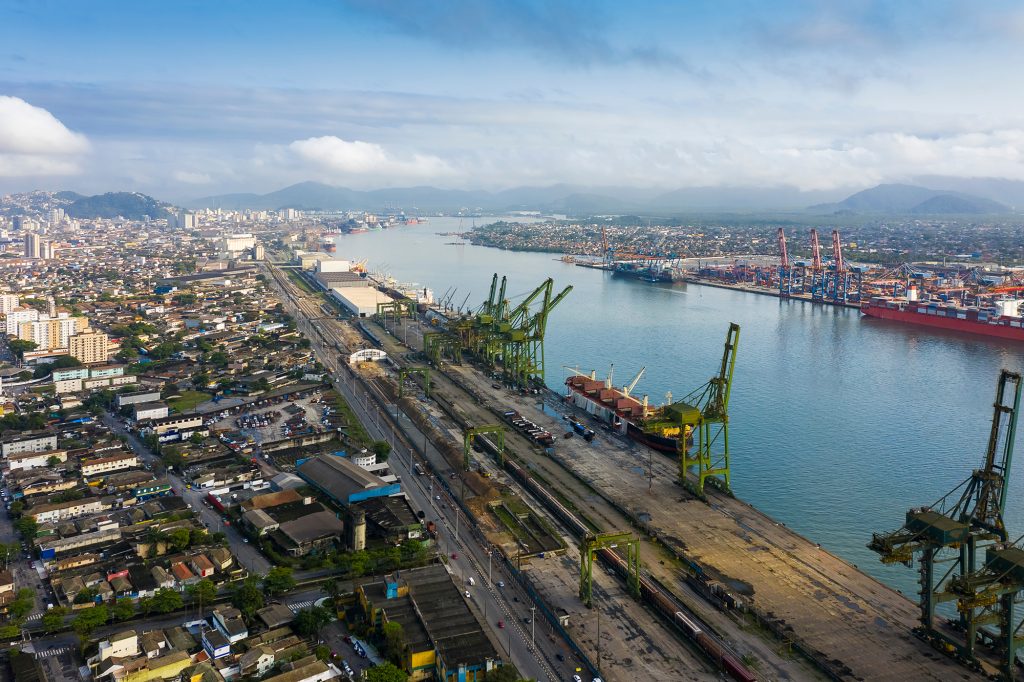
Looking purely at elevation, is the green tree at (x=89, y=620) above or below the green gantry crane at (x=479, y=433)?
below

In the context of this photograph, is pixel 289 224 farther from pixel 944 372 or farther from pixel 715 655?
pixel 715 655

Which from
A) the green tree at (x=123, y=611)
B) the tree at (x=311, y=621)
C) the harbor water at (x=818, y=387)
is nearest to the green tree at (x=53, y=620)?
the green tree at (x=123, y=611)

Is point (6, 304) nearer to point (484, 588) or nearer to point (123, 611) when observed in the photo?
point (123, 611)

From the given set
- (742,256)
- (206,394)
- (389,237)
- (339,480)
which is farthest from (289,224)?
(339,480)

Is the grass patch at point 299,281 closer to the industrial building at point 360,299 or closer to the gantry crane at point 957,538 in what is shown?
the industrial building at point 360,299

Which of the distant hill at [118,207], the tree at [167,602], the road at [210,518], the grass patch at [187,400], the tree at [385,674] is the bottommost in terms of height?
the road at [210,518]

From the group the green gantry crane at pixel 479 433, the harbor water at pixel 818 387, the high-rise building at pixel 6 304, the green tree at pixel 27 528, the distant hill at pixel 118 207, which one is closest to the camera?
the green tree at pixel 27 528

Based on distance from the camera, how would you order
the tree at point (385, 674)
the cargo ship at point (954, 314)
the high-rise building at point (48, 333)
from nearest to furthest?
the tree at point (385, 674) < the high-rise building at point (48, 333) < the cargo ship at point (954, 314)
